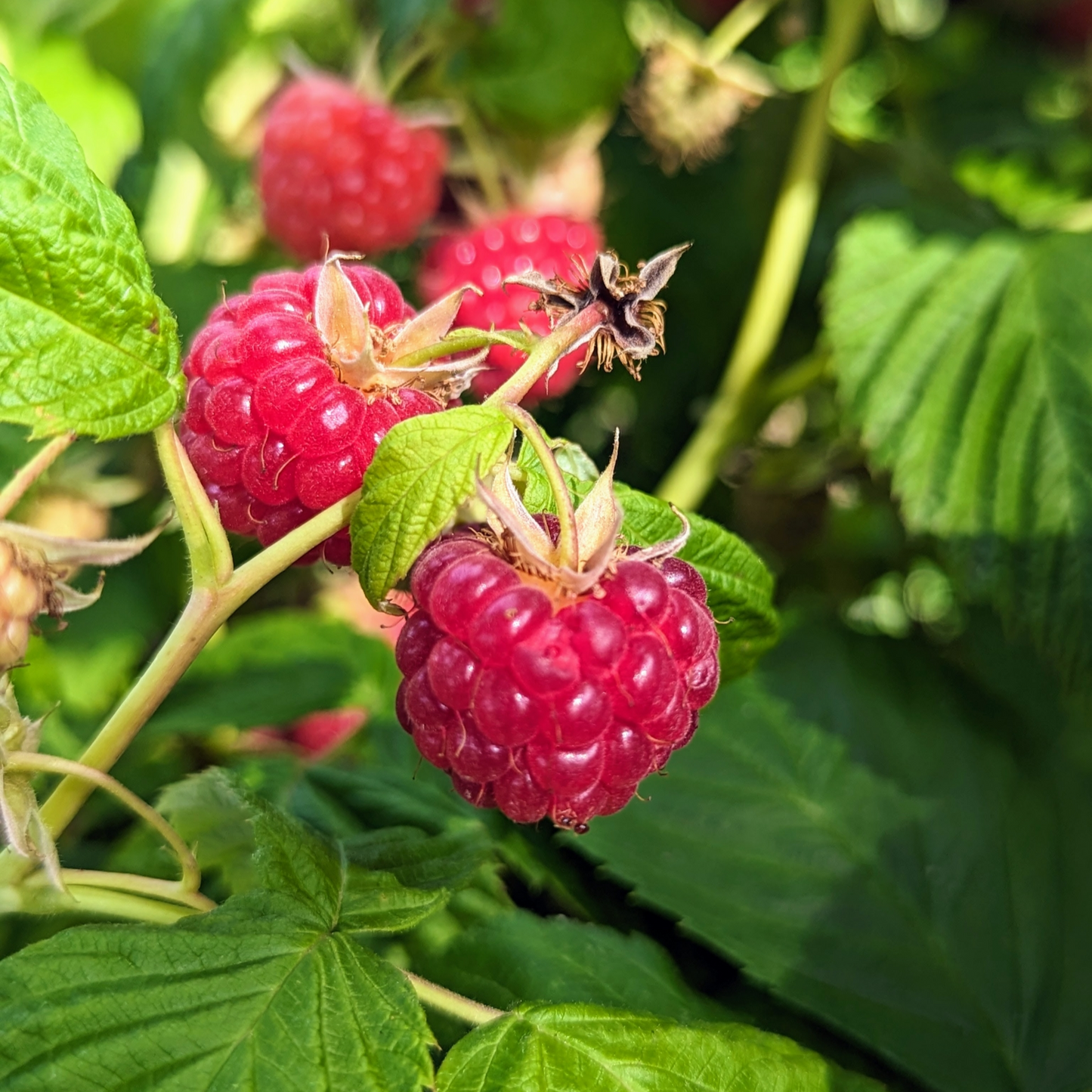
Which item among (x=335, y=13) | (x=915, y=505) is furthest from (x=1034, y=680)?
(x=335, y=13)

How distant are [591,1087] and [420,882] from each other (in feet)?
0.53

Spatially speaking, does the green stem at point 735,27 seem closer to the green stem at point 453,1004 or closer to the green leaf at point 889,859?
the green leaf at point 889,859

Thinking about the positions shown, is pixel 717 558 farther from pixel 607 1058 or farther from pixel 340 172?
pixel 340 172

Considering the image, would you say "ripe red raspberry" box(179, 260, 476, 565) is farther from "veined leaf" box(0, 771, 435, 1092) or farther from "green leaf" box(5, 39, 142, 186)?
"green leaf" box(5, 39, 142, 186)

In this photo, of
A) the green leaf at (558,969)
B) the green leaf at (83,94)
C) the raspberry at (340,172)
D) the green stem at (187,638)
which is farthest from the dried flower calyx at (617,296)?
the green leaf at (83,94)

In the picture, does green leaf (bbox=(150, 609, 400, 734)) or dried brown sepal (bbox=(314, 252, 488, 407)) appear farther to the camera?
green leaf (bbox=(150, 609, 400, 734))

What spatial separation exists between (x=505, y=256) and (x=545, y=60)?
0.83 feet

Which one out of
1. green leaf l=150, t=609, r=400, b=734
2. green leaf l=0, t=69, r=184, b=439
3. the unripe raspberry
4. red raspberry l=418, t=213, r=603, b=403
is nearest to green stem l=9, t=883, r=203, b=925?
the unripe raspberry

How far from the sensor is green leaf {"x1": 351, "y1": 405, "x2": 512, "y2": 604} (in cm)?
47

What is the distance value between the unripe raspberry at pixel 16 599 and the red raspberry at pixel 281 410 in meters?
0.11

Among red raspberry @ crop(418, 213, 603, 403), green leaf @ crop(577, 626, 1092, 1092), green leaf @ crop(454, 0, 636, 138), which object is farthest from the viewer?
green leaf @ crop(454, 0, 636, 138)

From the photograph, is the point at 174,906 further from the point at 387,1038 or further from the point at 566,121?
the point at 566,121

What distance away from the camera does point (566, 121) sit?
4.32ft

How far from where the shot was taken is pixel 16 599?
480 millimetres
